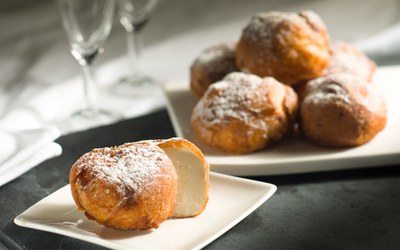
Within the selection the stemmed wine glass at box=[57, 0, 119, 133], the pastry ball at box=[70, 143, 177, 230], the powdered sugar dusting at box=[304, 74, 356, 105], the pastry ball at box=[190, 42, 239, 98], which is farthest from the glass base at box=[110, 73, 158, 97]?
the pastry ball at box=[70, 143, 177, 230]

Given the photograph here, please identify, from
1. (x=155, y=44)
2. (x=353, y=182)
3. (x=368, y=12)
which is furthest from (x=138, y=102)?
(x=368, y=12)

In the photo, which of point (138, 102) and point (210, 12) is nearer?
point (138, 102)

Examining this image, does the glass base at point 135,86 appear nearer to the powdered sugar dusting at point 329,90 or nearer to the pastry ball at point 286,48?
the pastry ball at point 286,48

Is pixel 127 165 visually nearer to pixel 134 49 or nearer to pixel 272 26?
pixel 272 26

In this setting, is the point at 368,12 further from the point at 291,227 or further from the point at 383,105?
the point at 291,227

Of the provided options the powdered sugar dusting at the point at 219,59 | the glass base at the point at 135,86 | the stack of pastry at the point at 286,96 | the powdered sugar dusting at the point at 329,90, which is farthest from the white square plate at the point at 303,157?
the glass base at the point at 135,86

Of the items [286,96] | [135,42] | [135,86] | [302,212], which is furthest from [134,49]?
[302,212]
